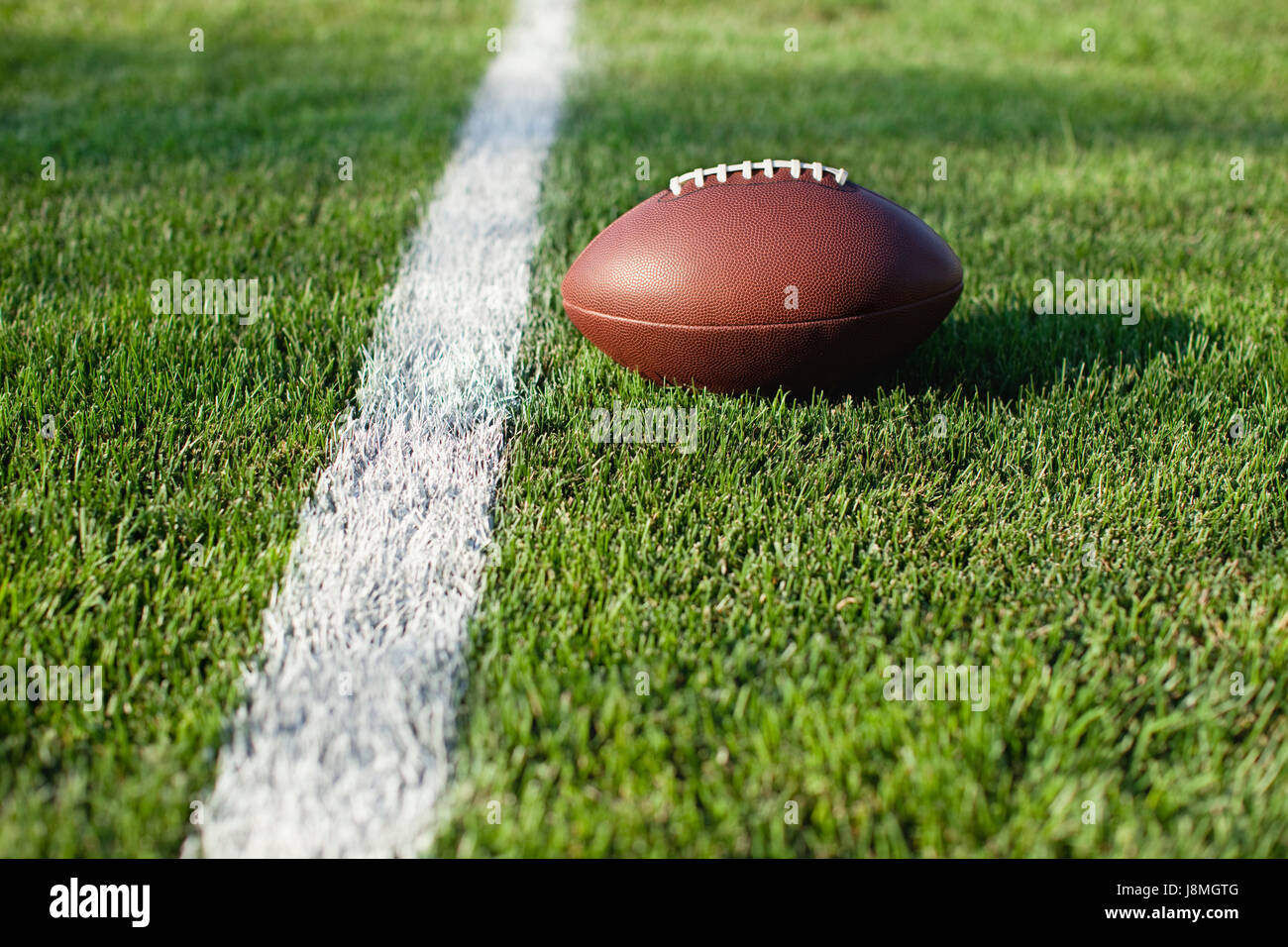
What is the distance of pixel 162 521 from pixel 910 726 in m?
1.39

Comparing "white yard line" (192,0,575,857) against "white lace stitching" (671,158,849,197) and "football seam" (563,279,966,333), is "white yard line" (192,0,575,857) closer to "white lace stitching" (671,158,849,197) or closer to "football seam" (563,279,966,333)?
"football seam" (563,279,966,333)

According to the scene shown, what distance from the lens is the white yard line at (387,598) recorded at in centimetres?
138

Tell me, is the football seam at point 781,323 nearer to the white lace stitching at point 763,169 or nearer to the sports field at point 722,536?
the sports field at point 722,536

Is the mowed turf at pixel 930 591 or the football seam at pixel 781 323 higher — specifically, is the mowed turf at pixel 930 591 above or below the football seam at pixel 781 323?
below

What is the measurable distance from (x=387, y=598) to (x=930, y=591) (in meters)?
0.96

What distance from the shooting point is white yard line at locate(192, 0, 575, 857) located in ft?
4.51

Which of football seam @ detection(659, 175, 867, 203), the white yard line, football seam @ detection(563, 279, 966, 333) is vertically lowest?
the white yard line

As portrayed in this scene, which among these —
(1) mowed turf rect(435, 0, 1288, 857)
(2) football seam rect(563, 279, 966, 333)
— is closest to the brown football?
(2) football seam rect(563, 279, 966, 333)

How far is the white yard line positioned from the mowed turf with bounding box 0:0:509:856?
2.4 inches

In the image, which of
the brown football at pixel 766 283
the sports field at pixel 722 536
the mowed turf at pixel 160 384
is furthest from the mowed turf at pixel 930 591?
the mowed turf at pixel 160 384

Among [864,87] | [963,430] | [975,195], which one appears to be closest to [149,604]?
[963,430]

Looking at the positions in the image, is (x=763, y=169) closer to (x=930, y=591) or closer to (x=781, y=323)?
(x=781, y=323)

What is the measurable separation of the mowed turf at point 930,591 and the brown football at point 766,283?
11cm

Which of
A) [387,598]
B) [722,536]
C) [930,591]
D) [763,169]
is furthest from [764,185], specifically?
[387,598]
